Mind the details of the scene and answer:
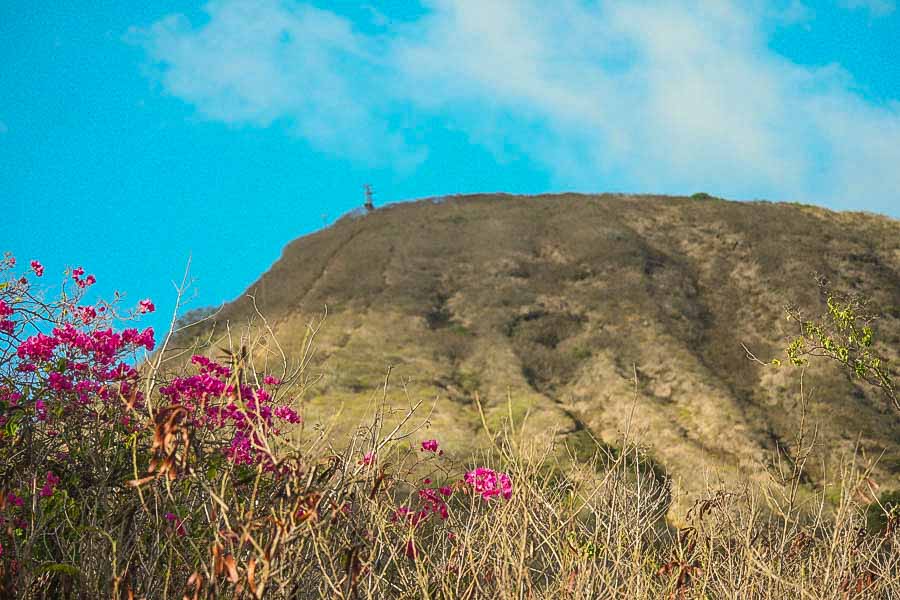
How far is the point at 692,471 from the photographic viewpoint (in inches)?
1169

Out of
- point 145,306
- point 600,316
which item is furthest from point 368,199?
point 145,306

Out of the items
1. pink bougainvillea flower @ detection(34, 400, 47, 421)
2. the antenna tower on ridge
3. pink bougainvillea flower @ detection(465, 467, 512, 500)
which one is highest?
the antenna tower on ridge

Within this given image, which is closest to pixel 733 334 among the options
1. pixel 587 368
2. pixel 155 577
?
pixel 587 368

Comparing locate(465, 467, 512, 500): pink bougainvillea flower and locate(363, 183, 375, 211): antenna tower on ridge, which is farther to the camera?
locate(363, 183, 375, 211): antenna tower on ridge

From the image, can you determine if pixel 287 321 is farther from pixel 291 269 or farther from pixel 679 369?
pixel 679 369

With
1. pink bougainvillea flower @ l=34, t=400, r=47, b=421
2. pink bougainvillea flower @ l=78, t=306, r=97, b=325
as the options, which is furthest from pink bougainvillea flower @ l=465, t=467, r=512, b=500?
pink bougainvillea flower @ l=78, t=306, r=97, b=325

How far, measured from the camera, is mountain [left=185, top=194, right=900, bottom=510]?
108ft

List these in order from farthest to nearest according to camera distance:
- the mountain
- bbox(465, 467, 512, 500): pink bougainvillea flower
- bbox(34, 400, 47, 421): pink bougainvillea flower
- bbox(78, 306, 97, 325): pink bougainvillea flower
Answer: the mountain, bbox(78, 306, 97, 325): pink bougainvillea flower, bbox(465, 467, 512, 500): pink bougainvillea flower, bbox(34, 400, 47, 421): pink bougainvillea flower

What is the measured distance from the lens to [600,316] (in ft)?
140

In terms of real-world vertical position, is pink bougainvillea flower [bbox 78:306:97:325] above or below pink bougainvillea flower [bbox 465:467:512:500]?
above

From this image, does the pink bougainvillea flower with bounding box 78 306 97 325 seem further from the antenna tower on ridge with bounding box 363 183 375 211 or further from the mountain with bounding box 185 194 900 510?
the antenna tower on ridge with bounding box 363 183 375 211

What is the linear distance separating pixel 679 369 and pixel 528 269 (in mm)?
13336

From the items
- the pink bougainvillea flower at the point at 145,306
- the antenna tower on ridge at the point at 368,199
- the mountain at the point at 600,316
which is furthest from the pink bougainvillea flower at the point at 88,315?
the antenna tower on ridge at the point at 368,199

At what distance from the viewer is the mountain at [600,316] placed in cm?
3297
